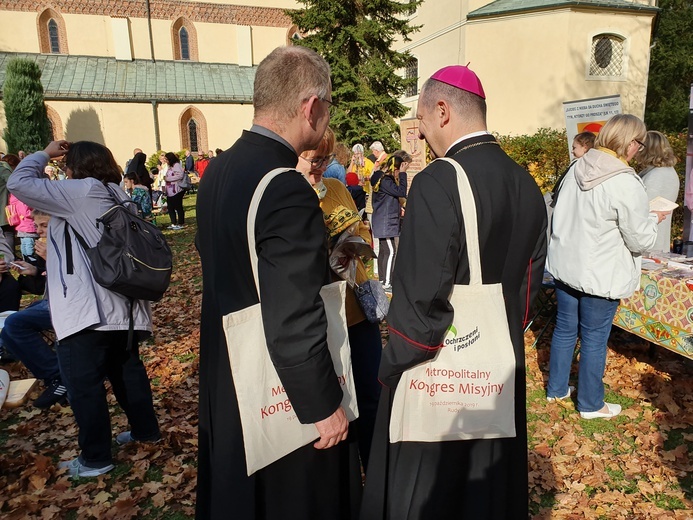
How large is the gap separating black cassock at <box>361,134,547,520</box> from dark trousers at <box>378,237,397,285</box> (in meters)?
5.66

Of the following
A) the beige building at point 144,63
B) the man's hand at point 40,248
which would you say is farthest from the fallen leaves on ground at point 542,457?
the beige building at point 144,63

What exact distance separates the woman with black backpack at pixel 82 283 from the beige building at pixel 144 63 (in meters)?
30.1

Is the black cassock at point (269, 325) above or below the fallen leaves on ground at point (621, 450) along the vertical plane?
above

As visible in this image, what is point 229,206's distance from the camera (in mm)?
1710

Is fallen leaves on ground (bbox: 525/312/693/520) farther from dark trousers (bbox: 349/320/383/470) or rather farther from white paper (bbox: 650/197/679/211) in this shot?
white paper (bbox: 650/197/679/211)

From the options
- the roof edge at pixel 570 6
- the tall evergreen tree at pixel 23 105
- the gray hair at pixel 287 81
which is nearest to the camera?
the gray hair at pixel 287 81

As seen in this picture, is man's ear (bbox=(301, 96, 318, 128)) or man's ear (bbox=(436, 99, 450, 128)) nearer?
man's ear (bbox=(301, 96, 318, 128))

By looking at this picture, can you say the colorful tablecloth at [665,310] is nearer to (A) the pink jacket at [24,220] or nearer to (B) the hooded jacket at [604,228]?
(B) the hooded jacket at [604,228]

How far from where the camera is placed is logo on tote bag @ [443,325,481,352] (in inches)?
72.3

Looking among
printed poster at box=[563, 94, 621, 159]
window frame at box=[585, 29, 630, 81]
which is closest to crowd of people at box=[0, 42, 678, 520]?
printed poster at box=[563, 94, 621, 159]

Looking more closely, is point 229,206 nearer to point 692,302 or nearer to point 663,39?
point 692,302

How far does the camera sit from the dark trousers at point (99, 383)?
308 cm

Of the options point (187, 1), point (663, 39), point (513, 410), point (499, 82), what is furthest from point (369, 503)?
point (187, 1)

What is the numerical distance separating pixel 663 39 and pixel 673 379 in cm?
3038
